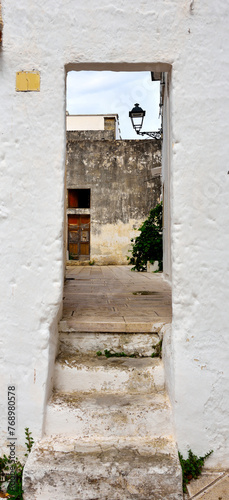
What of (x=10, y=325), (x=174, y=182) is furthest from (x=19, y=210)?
(x=174, y=182)

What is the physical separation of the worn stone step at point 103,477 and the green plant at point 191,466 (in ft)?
0.45

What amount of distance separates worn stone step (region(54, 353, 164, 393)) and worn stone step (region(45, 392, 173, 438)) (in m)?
0.20

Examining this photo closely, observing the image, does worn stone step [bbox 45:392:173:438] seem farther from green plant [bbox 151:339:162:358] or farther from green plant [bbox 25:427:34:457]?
green plant [bbox 151:339:162:358]

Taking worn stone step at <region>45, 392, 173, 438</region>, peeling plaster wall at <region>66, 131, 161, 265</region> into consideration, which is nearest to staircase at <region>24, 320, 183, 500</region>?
worn stone step at <region>45, 392, 173, 438</region>

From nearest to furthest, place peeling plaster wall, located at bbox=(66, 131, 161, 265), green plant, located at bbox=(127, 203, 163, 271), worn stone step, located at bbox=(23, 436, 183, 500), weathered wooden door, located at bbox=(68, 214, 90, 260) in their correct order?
worn stone step, located at bbox=(23, 436, 183, 500) < green plant, located at bbox=(127, 203, 163, 271) < peeling plaster wall, located at bbox=(66, 131, 161, 265) < weathered wooden door, located at bbox=(68, 214, 90, 260)

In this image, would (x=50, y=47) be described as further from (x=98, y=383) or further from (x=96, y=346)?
(x=98, y=383)

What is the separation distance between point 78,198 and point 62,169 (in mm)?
13598

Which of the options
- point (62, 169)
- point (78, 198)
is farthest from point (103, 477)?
point (78, 198)

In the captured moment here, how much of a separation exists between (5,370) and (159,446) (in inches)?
43.6

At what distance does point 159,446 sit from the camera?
246cm

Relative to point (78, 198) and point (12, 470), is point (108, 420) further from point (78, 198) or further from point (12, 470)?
point (78, 198)

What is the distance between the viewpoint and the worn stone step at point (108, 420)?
2.57 m

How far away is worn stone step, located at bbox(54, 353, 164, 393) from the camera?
2.85 m

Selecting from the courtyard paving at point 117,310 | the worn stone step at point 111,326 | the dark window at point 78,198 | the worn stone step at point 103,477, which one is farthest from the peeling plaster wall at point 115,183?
the worn stone step at point 103,477
